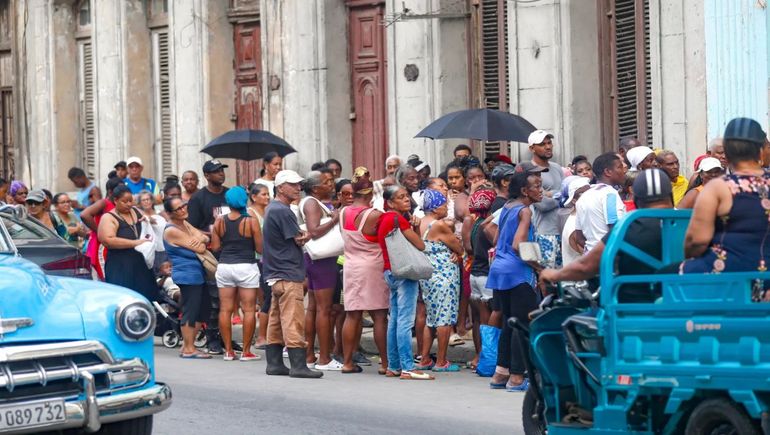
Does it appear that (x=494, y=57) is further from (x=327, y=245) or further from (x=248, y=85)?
(x=327, y=245)

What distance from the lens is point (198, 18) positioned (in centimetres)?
2473

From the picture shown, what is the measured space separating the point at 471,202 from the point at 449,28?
22.9ft

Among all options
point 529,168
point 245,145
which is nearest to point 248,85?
point 245,145

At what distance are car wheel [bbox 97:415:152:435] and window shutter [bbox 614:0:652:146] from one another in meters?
9.67

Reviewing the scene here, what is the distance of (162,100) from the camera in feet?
87.9

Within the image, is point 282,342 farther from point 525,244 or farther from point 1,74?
point 1,74

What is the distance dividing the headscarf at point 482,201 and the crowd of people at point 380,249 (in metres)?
0.01

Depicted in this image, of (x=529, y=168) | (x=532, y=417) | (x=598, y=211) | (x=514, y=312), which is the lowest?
(x=532, y=417)

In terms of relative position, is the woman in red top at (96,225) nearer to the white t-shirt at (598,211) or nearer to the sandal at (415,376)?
the sandal at (415,376)

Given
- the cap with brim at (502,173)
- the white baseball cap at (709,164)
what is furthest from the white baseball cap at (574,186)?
the white baseball cap at (709,164)

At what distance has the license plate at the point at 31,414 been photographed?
8.30m

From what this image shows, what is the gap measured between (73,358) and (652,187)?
3156mm

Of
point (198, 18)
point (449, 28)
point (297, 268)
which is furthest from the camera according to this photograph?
point (198, 18)

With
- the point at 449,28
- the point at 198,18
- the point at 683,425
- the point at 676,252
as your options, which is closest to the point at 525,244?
the point at 676,252
